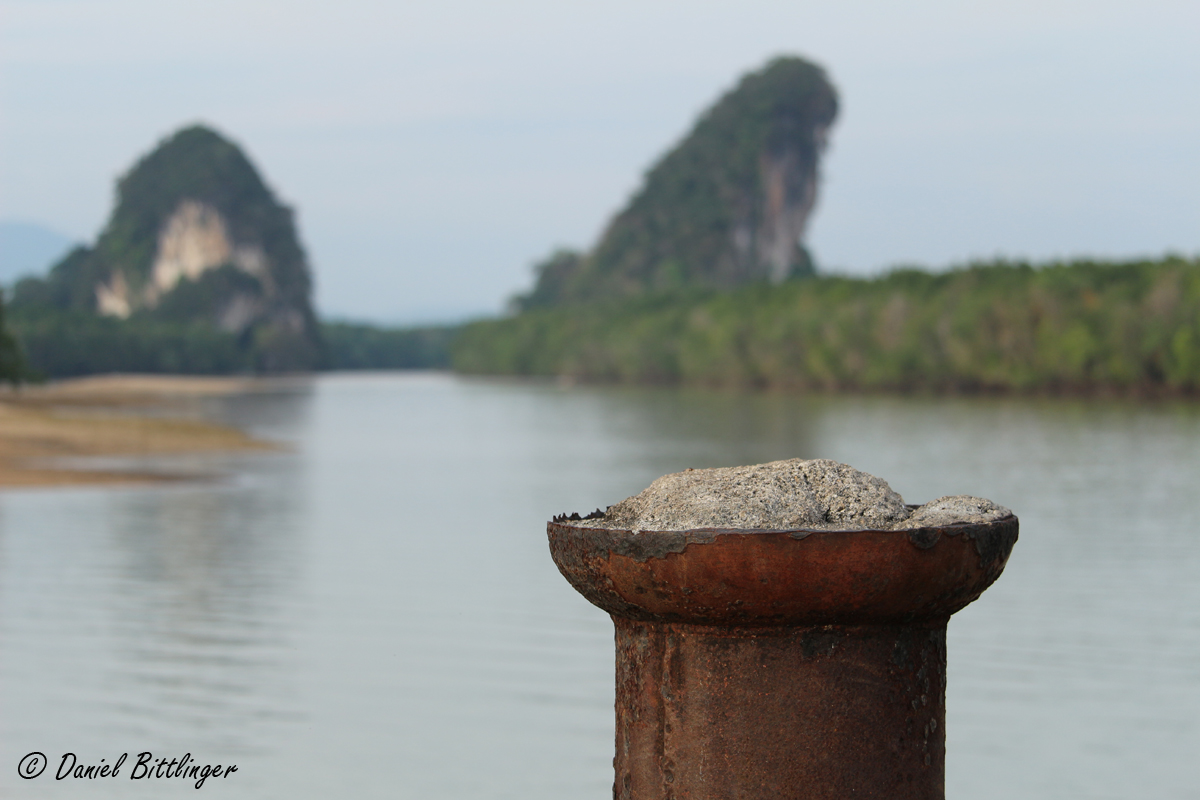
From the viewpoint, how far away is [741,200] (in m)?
160

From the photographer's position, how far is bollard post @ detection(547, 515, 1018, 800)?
2916mm

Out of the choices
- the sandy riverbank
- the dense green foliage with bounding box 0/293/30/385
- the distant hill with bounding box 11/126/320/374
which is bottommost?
the sandy riverbank

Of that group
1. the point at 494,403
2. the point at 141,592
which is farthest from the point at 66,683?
the point at 494,403

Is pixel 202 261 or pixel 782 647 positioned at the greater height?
pixel 202 261

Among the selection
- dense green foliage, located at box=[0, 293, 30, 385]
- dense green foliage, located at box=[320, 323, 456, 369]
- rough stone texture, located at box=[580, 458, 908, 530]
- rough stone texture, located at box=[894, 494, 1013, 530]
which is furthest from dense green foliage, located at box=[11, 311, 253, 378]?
rough stone texture, located at box=[894, 494, 1013, 530]

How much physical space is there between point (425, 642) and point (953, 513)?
218 inches

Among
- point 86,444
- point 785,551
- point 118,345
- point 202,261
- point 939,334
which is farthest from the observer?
point 202,261

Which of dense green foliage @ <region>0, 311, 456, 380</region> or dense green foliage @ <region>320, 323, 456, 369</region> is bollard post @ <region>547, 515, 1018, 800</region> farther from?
dense green foliage @ <region>320, 323, 456, 369</region>

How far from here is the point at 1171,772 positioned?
562cm

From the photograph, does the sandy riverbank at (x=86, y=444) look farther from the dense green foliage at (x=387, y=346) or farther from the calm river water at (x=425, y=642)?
the dense green foliage at (x=387, y=346)

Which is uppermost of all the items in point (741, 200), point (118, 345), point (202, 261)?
point (741, 200)

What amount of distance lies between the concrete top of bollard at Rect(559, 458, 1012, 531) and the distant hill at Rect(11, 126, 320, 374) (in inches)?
5001

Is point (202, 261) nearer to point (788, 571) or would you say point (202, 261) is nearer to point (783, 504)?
point (783, 504)

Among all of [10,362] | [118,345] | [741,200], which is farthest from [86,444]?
[741,200]
